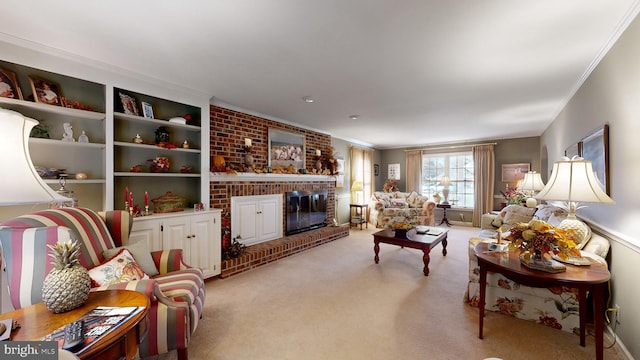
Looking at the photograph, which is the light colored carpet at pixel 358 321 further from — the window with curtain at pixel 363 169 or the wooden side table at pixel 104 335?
the window with curtain at pixel 363 169

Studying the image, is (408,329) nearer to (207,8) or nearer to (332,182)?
(207,8)

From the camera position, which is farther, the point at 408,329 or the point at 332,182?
the point at 332,182

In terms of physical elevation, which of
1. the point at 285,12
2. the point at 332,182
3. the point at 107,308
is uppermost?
the point at 285,12

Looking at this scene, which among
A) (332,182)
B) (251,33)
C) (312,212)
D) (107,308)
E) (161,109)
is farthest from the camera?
(332,182)

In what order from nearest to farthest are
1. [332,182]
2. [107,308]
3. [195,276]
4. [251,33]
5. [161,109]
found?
[107,308]
[251,33]
[195,276]
[161,109]
[332,182]

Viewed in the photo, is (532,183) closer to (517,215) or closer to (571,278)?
(517,215)

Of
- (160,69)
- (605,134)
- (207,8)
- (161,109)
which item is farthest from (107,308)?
(605,134)

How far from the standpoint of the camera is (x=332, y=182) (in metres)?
5.69

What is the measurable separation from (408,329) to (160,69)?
3.30 meters

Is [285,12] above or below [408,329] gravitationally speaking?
above

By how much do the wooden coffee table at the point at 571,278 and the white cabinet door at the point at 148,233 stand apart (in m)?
3.03

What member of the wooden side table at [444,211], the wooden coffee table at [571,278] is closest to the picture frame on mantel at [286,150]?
the wooden coffee table at [571,278]

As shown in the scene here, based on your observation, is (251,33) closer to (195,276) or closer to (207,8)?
(207,8)

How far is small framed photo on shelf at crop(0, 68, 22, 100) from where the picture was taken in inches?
77.0
